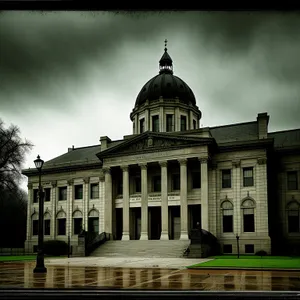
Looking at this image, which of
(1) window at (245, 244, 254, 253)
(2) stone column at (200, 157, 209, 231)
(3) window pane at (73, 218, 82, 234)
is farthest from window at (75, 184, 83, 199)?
(1) window at (245, 244, 254, 253)

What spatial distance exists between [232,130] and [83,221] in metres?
22.1

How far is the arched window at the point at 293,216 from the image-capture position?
148 ft

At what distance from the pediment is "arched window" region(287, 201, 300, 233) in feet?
36.4

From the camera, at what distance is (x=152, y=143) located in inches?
1905

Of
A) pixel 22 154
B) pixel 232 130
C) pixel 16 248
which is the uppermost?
pixel 232 130

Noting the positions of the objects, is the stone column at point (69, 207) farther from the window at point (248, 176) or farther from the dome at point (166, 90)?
the window at point (248, 176)

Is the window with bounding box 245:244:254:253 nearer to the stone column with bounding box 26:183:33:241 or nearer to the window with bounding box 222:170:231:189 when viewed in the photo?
the window with bounding box 222:170:231:189

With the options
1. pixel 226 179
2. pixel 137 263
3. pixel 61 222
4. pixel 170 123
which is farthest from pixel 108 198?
pixel 137 263

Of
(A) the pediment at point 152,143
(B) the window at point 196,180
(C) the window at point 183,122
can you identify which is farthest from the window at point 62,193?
(B) the window at point 196,180

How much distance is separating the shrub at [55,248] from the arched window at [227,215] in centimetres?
1989

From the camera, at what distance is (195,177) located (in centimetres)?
4872
